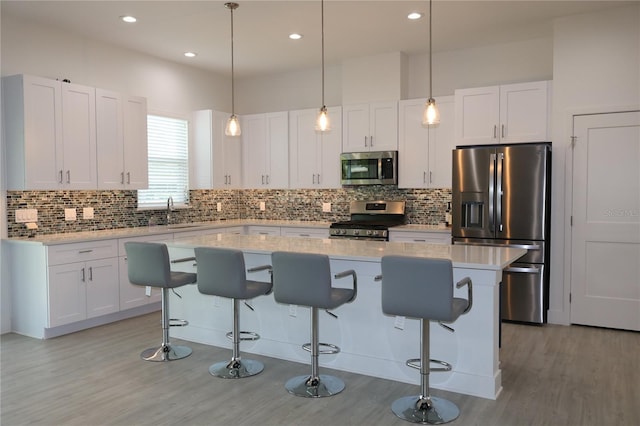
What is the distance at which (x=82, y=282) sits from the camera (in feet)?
16.3

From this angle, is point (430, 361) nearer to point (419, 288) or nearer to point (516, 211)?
point (419, 288)

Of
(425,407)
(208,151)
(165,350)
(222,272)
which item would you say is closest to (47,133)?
(208,151)

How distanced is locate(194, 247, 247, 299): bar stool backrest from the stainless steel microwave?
10.3ft

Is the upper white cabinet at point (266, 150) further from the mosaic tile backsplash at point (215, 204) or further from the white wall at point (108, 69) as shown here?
the white wall at point (108, 69)

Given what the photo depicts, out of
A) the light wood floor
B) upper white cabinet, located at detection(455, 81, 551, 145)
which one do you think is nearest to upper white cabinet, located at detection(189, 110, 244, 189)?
the light wood floor

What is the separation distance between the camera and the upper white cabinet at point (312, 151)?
6.73 meters

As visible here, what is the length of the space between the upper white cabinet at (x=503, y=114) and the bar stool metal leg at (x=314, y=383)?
314cm

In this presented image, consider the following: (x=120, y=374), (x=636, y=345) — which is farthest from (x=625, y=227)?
(x=120, y=374)

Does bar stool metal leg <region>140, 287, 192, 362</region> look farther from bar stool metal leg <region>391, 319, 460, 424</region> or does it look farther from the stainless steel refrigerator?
the stainless steel refrigerator

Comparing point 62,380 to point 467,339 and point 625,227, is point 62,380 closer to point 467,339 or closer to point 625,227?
point 467,339

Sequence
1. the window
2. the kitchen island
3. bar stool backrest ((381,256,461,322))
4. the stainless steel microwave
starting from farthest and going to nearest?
the window < the stainless steel microwave < the kitchen island < bar stool backrest ((381,256,461,322))

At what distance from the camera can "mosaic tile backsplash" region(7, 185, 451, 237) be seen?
525cm

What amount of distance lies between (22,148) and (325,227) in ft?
11.4

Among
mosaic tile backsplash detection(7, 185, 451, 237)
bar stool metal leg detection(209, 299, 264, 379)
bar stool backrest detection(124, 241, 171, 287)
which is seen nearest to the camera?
bar stool metal leg detection(209, 299, 264, 379)
